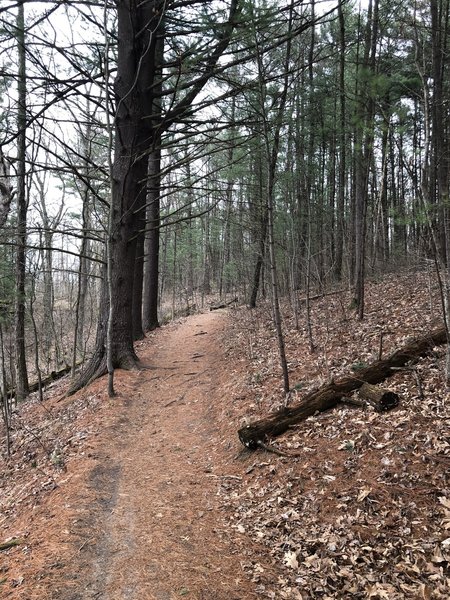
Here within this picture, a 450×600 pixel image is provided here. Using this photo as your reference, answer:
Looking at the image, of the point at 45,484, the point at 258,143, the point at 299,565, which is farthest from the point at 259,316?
the point at 299,565

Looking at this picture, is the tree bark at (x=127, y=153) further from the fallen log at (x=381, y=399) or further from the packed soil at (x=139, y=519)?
the fallen log at (x=381, y=399)

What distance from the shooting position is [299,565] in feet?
11.2

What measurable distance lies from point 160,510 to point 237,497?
0.88 m

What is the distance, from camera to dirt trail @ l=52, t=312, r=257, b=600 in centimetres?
319

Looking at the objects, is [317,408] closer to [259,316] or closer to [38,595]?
[38,595]

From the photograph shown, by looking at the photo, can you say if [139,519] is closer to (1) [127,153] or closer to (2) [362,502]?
(2) [362,502]

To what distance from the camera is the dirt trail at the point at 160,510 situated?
10.5ft

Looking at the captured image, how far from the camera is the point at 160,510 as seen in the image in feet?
14.1

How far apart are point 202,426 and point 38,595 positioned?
3.91 meters

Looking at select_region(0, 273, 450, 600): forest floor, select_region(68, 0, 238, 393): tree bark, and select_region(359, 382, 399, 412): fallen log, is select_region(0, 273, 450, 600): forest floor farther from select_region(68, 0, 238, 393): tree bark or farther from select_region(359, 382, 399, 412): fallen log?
select_region(68, 0, 238, 393): tree bark

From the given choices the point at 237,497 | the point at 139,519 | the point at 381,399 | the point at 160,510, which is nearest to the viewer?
the point at 139,519

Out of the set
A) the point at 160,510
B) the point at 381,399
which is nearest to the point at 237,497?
the point at 160,510

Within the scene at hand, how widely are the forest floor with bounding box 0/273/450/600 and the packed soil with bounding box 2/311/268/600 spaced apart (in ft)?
0.06

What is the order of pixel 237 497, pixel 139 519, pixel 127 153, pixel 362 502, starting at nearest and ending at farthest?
pixel 362 502 < pixel 139 519 < pixel 237 497 < pixel 127 153
